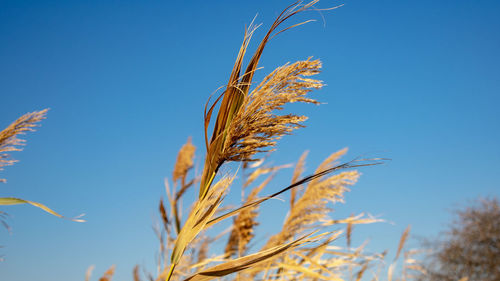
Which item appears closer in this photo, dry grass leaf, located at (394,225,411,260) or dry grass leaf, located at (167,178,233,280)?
dry grass leaf, located at (167,178,233,280)

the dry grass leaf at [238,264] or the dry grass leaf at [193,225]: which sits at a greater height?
the dry grass leaf at [193,225]

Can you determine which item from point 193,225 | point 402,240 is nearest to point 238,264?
point 193,225

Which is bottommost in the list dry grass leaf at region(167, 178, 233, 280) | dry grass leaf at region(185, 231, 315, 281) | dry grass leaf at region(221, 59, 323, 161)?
dry grass leaf at region(185, 231, 315, 281)

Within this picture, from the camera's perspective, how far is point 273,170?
3572 millimetres

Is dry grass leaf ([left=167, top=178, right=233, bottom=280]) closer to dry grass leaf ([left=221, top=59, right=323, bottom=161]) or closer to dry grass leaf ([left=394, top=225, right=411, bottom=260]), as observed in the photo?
dry grass leaf ([left=221, top=59, right=323, bottom=161])

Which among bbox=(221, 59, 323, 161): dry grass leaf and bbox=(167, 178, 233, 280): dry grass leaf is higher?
bbox=(221, 59, 323, 161): dry grass leaf

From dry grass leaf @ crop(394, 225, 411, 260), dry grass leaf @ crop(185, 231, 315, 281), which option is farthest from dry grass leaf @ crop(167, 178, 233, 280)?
dry grass leaf @ crop(394, 225, 411, 260)

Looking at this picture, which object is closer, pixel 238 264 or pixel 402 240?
pixel 238 264

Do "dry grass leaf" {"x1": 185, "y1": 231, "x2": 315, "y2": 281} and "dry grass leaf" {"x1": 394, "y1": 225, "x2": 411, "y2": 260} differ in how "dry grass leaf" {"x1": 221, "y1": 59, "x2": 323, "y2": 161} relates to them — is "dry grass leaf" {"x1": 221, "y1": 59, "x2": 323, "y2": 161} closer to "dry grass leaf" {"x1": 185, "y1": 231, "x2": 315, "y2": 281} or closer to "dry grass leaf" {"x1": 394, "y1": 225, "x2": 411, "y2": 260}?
"dry grass leaf" {"x1": 185, "y1": 231, "x2": 315, "y2": 281}

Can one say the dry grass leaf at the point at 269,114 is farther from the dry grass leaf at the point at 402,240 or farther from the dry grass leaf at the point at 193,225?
the dry grass leaf at the point at 402,240

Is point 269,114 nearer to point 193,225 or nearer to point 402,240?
point 193,225

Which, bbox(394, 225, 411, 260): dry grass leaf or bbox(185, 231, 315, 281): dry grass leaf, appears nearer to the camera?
bbox(185, 231, 315, 281): dry grass leaf

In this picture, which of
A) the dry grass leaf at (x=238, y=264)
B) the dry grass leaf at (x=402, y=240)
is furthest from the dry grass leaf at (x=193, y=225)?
the dry grass leaf at (x=402, y=240)

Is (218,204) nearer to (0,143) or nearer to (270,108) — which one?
(270,108)
